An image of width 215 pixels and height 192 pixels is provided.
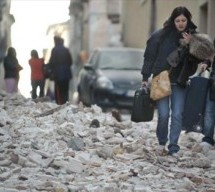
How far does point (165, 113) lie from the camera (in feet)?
26.6

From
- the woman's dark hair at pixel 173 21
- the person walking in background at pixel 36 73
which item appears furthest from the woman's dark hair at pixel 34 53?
the woman's dark hair at pixel 173 21

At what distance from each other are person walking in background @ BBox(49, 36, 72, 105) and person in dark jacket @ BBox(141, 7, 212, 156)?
726cm

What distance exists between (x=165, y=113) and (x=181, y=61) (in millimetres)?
658

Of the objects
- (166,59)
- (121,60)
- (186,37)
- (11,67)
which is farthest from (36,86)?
(186,37)

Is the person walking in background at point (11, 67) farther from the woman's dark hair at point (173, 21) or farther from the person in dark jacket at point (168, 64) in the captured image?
the woman's dark hair at point (173, 21)

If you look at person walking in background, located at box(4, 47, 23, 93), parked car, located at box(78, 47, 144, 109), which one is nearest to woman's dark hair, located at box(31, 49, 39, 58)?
person walking in background, located at box(4, 47, 23, 93)

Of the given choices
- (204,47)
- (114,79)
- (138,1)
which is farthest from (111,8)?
(204,47)

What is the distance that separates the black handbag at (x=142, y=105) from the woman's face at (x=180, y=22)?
86 cm

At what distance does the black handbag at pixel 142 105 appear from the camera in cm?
827

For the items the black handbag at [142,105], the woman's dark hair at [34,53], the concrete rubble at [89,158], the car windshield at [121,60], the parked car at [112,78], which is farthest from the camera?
the car windshield at [121,60]

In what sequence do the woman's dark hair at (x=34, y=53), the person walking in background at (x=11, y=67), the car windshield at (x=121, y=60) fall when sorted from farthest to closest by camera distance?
1. the car windshield at (x=121, y=60)
2. the person walking in background at (x=11, y=67)
3. the woman's dark hair at (x=34, y=53)

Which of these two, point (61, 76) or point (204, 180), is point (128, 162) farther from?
Result: point (61, 76)

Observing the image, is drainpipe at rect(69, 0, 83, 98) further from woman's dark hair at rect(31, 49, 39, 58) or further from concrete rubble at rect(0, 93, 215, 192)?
concrete rubble at rect(0, 93, 215, 192)

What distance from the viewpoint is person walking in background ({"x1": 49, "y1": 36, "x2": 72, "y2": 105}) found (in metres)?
15.3
